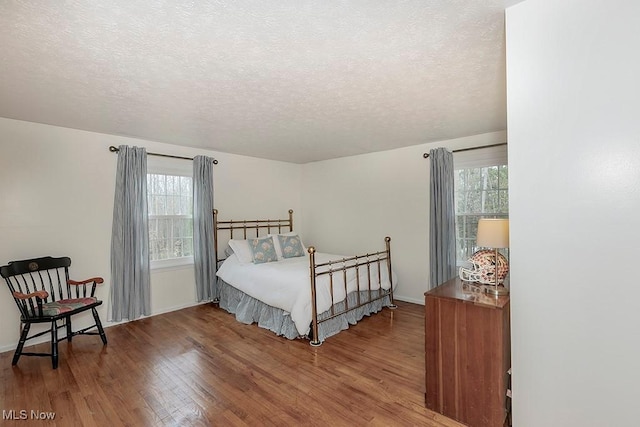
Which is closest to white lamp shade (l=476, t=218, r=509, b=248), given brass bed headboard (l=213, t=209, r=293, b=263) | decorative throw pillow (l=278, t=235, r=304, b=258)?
decorative throw pillow (l=278, t=235, r=304, b=258)

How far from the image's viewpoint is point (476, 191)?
392cm

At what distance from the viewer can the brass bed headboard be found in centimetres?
455

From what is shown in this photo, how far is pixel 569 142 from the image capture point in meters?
1.31

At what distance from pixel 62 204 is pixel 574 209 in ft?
14.9

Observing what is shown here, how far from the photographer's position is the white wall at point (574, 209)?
120 cm

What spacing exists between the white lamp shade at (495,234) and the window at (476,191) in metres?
2.04

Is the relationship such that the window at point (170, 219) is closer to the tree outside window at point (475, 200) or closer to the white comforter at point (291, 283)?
the white comforter at point (291, 283)

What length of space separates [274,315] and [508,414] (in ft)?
7.58

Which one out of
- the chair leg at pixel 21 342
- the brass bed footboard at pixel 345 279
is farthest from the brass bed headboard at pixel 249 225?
the chair leg at pixel 21 342

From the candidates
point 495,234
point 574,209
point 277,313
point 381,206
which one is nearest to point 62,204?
point 277,313

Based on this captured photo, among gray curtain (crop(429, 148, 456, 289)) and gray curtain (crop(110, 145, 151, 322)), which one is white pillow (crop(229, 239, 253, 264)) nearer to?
gray curtain (crop(110, 145, 151, 322))

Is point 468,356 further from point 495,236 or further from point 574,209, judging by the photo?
point 574,209

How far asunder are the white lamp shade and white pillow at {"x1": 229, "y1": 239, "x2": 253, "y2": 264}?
120 inches

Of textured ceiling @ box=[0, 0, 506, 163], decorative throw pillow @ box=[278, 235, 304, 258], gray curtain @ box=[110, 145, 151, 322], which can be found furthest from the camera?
decorative throw pillow @ box=[278, 235, 304, 258]
